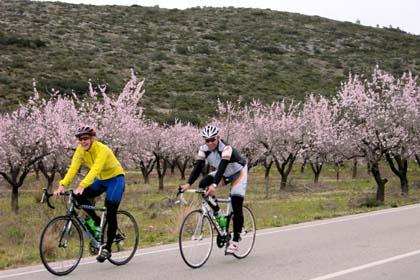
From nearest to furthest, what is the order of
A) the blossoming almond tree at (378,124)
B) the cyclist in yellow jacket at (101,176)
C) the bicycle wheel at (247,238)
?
the cyclist in yellow jacket at (101,176) → the bicycle wheel at (247,238) → the blossoming almond tree at (378,124)

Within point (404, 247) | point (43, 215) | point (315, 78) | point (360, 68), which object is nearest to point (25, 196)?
point (43, 215)

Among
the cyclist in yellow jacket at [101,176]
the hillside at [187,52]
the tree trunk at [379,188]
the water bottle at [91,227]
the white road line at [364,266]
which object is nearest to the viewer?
the white road line at [364,266]

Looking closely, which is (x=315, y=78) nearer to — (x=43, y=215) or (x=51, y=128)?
(x=51, y=128)

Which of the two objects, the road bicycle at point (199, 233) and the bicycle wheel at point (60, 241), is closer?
the bicycle wheel at point (60, 241)

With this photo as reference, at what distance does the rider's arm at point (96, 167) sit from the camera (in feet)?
26.9

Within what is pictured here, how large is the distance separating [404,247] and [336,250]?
1284mm

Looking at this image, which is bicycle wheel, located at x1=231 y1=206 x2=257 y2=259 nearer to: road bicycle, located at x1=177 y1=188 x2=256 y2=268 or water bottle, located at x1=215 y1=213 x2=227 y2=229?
water bottle, located at x1=215 y1=213 x2=227 y2=229

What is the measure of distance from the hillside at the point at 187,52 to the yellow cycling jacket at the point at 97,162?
37093mm

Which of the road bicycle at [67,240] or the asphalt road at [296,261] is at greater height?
the road bicycle at [67,240]

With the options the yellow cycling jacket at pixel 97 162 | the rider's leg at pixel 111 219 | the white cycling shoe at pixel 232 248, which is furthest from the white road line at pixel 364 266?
the yellow cycling jacket at pixel 97 162

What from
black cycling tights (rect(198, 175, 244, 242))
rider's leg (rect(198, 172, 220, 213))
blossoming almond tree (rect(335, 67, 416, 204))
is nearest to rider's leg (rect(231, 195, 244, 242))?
black cycling tights (rect(198, 175, 244, 242))

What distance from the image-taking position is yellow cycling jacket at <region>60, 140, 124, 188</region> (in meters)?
8.43

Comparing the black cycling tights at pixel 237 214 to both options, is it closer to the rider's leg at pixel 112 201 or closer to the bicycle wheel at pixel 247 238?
the bicycle wheel at pixel 247 238

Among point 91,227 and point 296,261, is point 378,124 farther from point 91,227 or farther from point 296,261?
point 91,227
